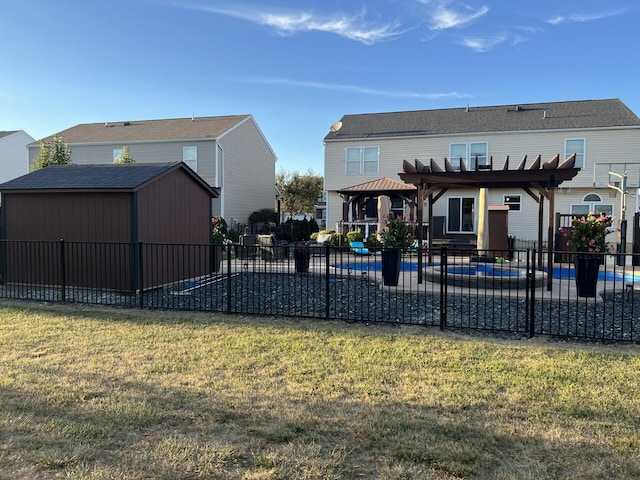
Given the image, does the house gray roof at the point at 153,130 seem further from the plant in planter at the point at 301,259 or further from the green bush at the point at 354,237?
the plant in planter at the point at 301,259

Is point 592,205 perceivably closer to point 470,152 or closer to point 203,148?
point 470,152

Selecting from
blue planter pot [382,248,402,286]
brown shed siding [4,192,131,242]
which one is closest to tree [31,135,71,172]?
brown shed siding [4,192,131,242]

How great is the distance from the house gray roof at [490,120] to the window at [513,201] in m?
3.32

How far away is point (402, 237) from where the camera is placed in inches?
384

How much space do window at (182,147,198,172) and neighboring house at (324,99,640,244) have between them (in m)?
7.61

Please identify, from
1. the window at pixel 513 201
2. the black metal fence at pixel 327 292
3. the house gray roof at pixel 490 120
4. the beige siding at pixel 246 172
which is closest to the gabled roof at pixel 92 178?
the black metal fence at pixel 327 292

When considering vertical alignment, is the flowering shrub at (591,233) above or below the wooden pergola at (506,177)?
below

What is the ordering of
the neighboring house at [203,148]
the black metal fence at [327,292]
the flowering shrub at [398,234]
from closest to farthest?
1. the black metal fence at [327,292]
2. the flowering shrub at [398,234]
3. the neighboring house at [203,148]

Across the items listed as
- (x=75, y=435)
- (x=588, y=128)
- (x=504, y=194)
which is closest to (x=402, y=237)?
(x=75, y=435)

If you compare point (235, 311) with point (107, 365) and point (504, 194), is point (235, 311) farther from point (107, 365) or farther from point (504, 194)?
point (504, 194)

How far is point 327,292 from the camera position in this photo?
6.75m

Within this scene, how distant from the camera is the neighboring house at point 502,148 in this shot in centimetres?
2012

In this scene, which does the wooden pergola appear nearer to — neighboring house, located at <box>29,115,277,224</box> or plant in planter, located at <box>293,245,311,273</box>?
plant in planter, located at <box>293,245,311,273</box>

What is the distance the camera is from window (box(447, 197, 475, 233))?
21656mm
